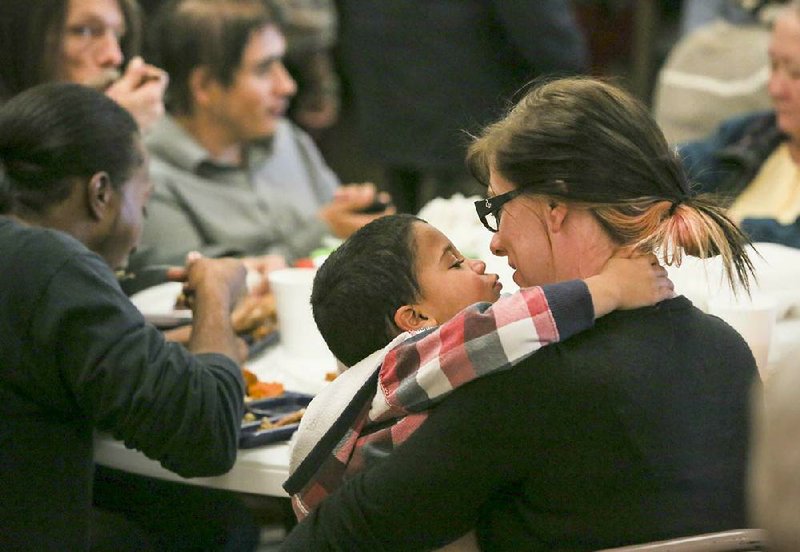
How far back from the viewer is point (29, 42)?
2609 millimetres

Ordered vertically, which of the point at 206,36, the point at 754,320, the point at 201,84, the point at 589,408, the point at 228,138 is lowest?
the point at 228,138

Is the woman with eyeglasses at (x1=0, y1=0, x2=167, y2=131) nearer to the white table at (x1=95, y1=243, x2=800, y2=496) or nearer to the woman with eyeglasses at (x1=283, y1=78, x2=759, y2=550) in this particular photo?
the white table at (x1=95, y1=243, x2=800, y2=496)

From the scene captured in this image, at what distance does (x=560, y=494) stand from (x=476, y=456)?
11 cm

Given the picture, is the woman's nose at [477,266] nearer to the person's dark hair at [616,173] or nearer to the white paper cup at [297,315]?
the person's dark hair at [616,173]

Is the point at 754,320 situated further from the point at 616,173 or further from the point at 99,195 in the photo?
the point at 99,195

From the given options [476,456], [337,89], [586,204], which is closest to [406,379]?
[476,456]

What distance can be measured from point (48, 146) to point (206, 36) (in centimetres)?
160

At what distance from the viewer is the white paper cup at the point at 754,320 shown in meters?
1.79

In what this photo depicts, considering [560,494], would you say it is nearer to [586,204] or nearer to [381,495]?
[381,495]

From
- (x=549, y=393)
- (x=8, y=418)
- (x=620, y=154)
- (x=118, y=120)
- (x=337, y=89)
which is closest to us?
(x=549, y=393)

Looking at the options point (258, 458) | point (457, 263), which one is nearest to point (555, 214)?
point (457, 263)

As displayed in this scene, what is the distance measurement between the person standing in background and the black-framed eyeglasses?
2229mm

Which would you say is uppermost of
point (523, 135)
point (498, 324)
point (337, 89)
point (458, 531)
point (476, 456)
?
point (523, 135)

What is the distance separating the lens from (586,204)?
4.77ft
